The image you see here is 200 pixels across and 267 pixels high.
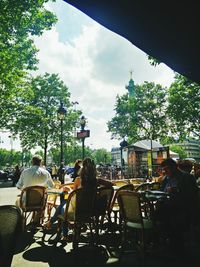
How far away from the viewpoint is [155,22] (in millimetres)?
3898

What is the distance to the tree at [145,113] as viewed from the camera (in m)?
34.3

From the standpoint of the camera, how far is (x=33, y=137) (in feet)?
97.9

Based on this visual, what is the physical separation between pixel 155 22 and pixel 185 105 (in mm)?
22439

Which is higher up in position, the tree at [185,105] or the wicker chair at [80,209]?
the tree at [185,105]

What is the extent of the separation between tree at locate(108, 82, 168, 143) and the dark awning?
A: 2976 cm

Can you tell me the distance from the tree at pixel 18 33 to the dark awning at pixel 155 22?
7.22 metres

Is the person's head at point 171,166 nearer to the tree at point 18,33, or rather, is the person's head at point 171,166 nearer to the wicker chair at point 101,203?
the wicker chair at point 101,203

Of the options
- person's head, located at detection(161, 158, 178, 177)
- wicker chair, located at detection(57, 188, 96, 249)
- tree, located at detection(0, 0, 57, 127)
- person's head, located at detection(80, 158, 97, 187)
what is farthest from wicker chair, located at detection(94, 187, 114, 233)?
tree, located at detection(0, 0, 57, 127)

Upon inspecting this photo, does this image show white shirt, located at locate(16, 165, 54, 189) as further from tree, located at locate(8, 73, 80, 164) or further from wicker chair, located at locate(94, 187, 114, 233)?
tree, located at locate(8, 73, 80, 164)

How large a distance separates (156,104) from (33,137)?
17.9 m

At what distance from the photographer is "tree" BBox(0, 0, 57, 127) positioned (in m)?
9.74

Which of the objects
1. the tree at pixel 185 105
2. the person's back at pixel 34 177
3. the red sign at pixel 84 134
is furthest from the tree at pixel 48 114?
the person's back at pixel 34 177

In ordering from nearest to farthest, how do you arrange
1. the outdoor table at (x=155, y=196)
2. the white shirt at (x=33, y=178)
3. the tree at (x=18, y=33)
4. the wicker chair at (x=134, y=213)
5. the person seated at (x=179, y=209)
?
the wicker chair at (x=134, y=213)
the person seated at (x=179, y=209)
the outdoor table at (x=155, y=196)
the white shirt at (x=33, y=178)
the tree at (x=18, y=33)

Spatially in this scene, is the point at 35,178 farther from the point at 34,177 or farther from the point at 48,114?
the point at 48,114
